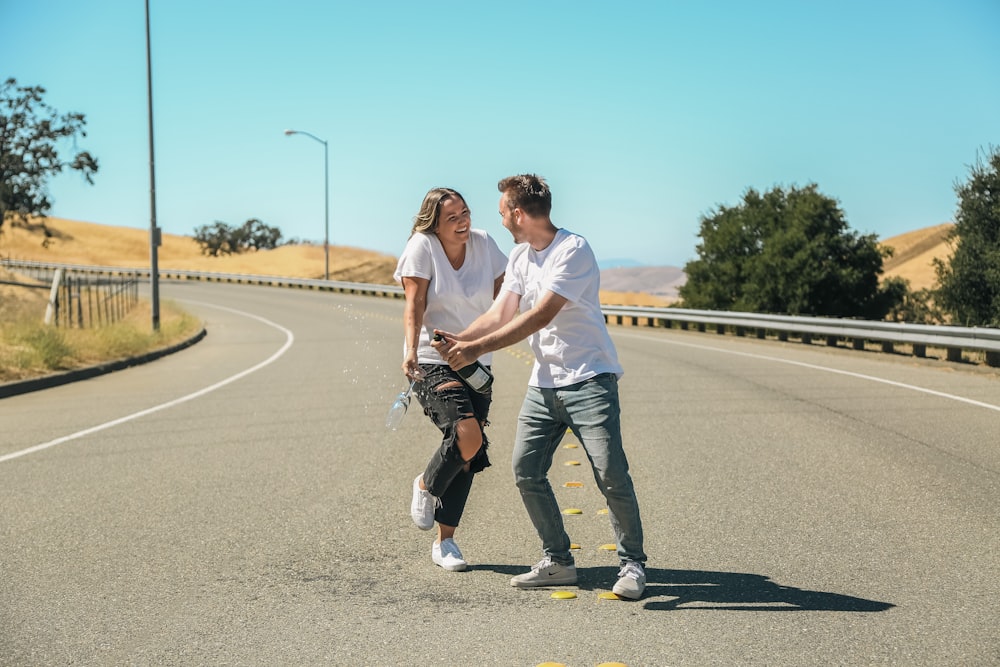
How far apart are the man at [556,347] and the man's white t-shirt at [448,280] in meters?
0.32

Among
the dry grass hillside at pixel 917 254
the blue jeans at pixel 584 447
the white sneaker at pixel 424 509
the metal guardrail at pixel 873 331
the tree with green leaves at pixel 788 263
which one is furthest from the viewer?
the dry grass hillside at pixel 917 254

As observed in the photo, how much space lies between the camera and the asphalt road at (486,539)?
4320 mm

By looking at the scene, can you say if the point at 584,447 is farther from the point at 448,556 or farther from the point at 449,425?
the point at 448,556

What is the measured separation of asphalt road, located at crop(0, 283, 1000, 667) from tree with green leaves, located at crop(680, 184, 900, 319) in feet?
106

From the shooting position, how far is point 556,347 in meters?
4.86

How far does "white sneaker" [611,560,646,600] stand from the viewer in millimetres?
4809

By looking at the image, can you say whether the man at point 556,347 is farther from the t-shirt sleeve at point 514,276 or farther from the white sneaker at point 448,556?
the white sneaker at point 448,556

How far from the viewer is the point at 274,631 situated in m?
4.46

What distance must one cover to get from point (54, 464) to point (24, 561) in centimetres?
305

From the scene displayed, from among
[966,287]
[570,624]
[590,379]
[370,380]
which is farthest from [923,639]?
[966,287]

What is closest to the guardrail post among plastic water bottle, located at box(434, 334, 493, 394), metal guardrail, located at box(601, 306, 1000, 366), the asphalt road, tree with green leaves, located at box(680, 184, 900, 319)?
the asphalt road

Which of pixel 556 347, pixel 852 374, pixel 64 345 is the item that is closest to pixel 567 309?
pixel 556 347

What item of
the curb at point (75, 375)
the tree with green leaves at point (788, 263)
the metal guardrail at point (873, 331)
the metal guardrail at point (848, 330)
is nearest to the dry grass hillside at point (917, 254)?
the tree with green leaves at point (788, 263)

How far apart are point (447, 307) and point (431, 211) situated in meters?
0.46
